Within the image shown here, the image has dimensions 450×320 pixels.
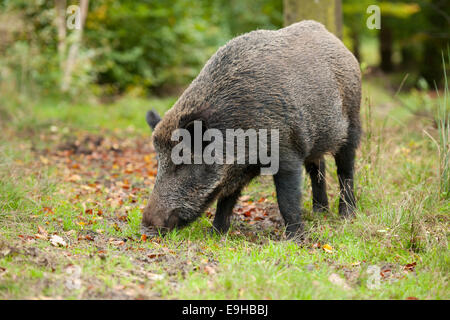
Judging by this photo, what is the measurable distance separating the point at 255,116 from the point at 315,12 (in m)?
3.36

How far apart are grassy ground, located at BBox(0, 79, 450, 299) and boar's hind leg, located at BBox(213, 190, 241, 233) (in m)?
0.19

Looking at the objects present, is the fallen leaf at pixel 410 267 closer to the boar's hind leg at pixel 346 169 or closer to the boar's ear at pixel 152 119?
the boar's hind leg at pixel 346 169

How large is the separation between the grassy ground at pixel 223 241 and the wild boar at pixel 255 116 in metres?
0.35


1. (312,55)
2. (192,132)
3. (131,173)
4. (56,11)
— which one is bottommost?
(131,173)

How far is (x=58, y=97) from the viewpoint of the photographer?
514 inches

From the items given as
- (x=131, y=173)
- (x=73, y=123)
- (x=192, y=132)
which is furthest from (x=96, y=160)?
(x=192, y=132)

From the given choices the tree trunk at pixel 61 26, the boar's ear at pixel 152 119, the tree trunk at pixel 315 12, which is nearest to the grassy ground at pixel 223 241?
the boar's ear at pixel 152 119

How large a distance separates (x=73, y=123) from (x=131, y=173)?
3.42m

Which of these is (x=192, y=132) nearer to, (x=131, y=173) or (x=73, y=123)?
(x=131, y=173)

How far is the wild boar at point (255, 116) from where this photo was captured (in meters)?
4.90

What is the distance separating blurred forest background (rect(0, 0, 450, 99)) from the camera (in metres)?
12.2

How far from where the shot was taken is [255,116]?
4922 millimetres

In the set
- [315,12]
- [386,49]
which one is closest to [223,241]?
[315,12]
